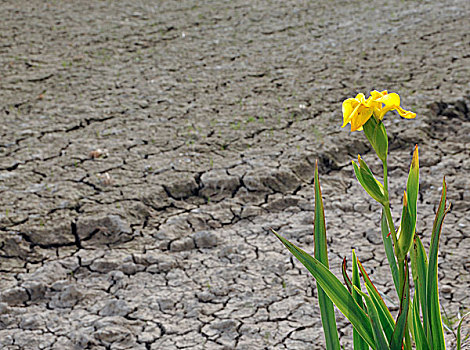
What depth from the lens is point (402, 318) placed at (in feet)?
3.35

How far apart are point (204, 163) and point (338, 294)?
184 centimetres

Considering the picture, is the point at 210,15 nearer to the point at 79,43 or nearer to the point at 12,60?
the point at 79,43

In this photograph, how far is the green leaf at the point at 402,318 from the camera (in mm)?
991

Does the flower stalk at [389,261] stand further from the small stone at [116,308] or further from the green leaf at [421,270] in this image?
the small stone at [116,308]

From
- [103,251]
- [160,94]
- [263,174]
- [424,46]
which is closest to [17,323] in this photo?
[103,251]

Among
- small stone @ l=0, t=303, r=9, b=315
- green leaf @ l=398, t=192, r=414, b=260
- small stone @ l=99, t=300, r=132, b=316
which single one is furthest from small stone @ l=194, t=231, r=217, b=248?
green leaf @ l=398, t=192, r=414, b=260

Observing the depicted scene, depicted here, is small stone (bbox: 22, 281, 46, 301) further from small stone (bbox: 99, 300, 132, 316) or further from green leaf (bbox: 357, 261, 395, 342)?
green leaf (bbox: 357, 261, 395, 342)

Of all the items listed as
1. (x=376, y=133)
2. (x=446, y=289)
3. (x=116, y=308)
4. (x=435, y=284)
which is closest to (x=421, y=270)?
(x=435, y=284)

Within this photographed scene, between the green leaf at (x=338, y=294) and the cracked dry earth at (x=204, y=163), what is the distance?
78 centimetres

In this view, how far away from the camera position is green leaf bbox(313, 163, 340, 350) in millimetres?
1091

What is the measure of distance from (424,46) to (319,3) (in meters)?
1.34

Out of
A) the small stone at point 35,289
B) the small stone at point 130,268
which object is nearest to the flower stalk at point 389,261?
the small stone at point 130,268

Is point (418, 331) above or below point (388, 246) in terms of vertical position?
below

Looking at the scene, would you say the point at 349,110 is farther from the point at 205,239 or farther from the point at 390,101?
the point at 205,239
